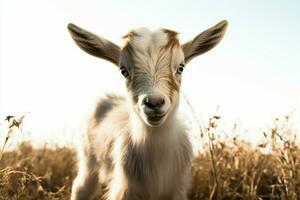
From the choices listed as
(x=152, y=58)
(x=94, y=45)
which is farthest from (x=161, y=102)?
(x=94, y=45)

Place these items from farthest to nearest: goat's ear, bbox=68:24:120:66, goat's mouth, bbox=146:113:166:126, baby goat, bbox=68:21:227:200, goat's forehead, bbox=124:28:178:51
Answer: goat's ear, bbox=68:24:120:66 < goat's forehead, bbox=124:28:178:51 < baby goat, bbox=68:21:227:200 < goat's mouth, bbox=146:113:166:126

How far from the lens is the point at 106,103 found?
5875 mm

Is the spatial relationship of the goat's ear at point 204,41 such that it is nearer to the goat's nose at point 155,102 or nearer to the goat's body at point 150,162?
the goat's body at point 150,162

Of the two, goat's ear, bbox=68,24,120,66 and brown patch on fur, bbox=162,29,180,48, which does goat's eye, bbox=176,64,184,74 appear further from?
goat's ear, bbox=68,24,120,66

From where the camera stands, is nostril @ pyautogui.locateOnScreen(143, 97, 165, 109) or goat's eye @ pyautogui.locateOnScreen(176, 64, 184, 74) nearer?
nostril @ pyautogui.locateOnScreen(143, 97, 165, 109)

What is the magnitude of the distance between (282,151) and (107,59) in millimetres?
1913

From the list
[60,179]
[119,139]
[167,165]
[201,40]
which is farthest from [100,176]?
[60,179]

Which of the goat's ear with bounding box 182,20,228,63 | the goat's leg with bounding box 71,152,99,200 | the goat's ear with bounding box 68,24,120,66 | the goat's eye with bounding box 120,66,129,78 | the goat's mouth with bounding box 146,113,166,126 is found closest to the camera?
the goat's mouth with bounding box 146,113,166,126

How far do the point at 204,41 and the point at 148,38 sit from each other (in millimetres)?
740

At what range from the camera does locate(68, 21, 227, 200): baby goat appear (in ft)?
12.1

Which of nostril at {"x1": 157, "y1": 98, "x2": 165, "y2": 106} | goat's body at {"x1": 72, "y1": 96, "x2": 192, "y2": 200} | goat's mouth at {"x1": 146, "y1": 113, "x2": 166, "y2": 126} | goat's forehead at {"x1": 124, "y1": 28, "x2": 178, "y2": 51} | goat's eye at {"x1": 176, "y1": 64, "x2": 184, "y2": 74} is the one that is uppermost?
goat's forehead at {"x1": 124, "y1": 28, "x2": 178, "y2": 51}

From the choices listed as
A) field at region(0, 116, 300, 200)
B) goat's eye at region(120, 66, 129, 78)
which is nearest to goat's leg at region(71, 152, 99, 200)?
field at region(0, 116, 300, 200)

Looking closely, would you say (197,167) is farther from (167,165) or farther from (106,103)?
(167,165)

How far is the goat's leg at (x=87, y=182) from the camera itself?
18.0ft
